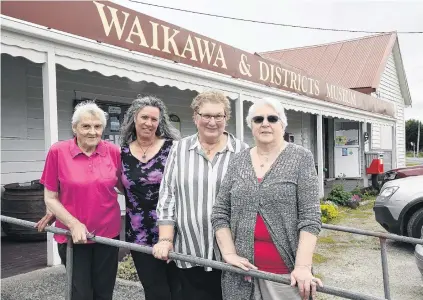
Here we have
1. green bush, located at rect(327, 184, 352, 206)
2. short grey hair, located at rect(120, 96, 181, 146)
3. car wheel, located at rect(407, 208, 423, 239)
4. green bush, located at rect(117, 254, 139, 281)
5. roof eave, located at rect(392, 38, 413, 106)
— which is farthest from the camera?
roof eave, located at rect(392, 38, 413, 106)

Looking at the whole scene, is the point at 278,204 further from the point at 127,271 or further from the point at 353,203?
the point at 353,203

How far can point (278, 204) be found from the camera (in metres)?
1.82

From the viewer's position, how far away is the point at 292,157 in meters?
1.89

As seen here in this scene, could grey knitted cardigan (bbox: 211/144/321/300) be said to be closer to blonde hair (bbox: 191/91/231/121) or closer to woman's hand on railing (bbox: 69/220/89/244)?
blonde hair (bbox: 191/91/231/121)

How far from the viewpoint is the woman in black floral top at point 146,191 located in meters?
2.40

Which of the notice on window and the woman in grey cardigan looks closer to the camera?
the woman in grey cardigan

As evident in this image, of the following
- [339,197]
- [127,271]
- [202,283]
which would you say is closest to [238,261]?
[202,283]

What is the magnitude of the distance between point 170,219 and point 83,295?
0.78m

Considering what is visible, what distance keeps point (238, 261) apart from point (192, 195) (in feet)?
1.57

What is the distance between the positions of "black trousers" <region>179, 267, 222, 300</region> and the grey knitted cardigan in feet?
1.02

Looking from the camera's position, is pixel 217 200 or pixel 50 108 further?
pixel 50 108

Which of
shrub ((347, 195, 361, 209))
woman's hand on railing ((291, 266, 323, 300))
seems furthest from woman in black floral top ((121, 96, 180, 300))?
shrub ((347, 195, 361, 209))

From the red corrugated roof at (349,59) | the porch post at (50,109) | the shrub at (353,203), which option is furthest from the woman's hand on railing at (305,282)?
the red corrugated roof at (349,59)

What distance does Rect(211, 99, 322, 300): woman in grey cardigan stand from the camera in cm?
181
